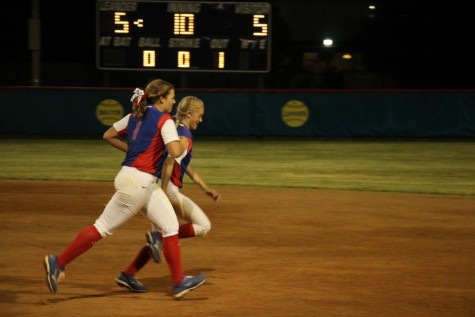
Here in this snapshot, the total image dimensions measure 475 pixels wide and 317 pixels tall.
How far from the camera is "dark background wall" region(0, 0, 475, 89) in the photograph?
1631 inches

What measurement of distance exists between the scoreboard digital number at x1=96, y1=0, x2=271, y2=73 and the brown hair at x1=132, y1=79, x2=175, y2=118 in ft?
62.5

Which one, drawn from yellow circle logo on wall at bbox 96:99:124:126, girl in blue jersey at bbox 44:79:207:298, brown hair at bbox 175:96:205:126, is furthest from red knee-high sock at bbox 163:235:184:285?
yellow circle logo on wall at bbox 96:99:124:126

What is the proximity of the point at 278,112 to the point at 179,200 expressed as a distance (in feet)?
58.3

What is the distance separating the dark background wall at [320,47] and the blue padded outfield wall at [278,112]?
13922 millimetres

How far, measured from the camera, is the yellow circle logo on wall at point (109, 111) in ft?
82.5

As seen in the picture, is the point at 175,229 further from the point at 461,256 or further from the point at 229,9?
the point at 229,9

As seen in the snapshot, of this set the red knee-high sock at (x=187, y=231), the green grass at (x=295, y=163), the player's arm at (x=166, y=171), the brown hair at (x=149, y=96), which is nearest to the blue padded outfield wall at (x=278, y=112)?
the green grass at (x=295, y=163)

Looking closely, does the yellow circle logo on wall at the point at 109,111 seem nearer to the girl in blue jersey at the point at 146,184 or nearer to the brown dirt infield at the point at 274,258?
the brown dirt infield at the point at 274,258

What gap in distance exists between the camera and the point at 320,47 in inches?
1831

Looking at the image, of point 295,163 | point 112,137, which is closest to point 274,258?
point 112,137

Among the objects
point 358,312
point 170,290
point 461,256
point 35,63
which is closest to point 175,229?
point 170,290

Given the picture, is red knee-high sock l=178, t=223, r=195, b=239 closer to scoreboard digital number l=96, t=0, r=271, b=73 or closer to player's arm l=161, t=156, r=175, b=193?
player's arm l=161, t=156, r=175, b=193

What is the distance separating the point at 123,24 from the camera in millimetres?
25766

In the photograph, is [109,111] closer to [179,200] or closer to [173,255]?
[179,200]
